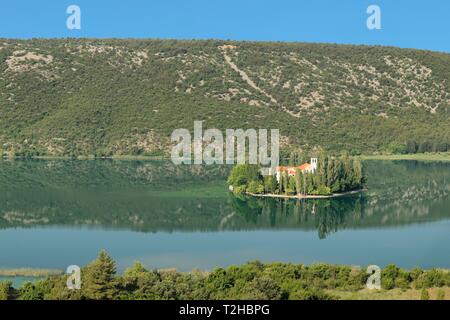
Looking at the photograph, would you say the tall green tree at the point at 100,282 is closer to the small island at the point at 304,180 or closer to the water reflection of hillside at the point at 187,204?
the water reflection of hillside at the point at 187,204

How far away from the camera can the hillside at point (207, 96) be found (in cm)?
14312

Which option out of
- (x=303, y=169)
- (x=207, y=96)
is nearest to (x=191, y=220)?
(x=303, y=169)

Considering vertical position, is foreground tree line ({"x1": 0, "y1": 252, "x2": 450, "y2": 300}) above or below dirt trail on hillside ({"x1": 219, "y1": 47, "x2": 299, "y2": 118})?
below

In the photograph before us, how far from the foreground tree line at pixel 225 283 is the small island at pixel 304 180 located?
127ft

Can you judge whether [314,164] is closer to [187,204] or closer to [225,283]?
[187,204]

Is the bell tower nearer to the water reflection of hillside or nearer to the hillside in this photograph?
the water reflection of hillside

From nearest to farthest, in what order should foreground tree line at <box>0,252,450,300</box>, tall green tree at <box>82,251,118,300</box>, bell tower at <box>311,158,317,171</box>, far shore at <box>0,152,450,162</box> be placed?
tall green tree at <box>82,251,118,300</box>, foreground tree line at <box>0,252,450,300</box>, bell tower at <box>311,158,317,171</box>, far shore at <box>0,152,450,162</box>

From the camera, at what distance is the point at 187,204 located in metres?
69.9

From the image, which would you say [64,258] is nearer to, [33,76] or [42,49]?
[33,76]

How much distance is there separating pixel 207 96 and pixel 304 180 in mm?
92414

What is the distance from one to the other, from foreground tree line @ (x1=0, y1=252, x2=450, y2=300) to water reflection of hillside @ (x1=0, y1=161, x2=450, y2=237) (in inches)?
777

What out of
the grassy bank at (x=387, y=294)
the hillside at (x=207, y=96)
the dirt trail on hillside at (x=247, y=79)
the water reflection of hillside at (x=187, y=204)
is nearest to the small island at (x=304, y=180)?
the water reflection of hillside at (x=187, y=204)

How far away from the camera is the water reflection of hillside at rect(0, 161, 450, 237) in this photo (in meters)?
59.8

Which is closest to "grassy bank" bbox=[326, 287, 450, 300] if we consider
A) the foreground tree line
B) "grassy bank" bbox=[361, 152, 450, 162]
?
the foreground tree line
